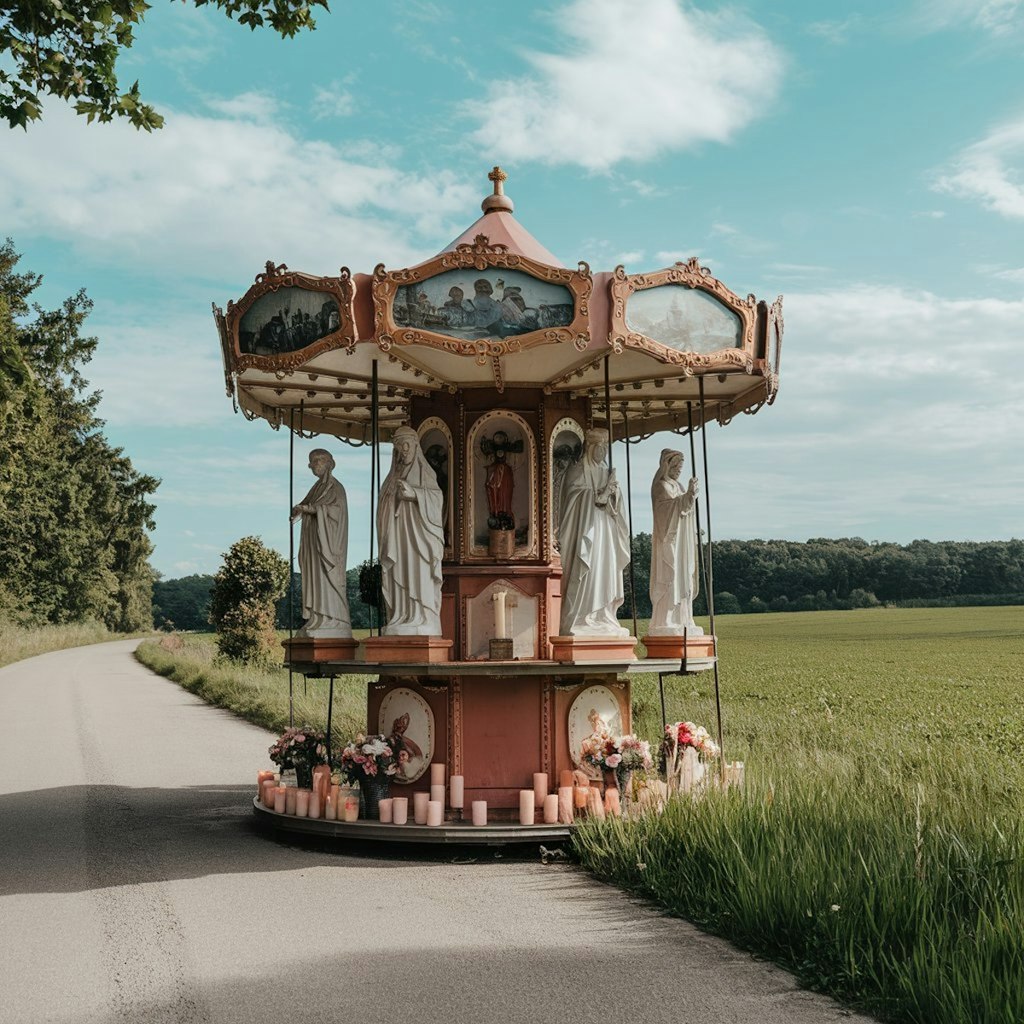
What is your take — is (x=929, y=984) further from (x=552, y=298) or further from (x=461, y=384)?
(x=461, y=384)

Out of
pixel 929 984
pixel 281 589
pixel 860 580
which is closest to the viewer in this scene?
pixel 929 984

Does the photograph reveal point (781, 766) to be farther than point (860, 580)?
No

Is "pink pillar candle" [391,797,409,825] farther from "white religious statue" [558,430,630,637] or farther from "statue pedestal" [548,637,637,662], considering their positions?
"white religious statue" [558,430,630,637]

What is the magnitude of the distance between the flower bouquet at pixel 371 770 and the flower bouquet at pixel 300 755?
1371 millimetres

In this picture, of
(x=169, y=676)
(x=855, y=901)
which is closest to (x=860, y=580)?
(x=169, y=676)

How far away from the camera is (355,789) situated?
13312 mm

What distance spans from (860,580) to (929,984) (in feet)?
251

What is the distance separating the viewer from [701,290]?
11.3 metres

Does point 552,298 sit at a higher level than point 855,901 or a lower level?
higher

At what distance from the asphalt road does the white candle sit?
228 centimetres

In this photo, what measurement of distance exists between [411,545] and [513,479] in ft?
4.67

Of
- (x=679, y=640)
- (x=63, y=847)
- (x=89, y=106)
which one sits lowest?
(x=63, y=847)

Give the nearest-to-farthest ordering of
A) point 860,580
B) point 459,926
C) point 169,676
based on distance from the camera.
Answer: point 459,926 → point 169,676 → point 860,580

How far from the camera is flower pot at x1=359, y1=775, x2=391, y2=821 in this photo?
1154 centimetres
